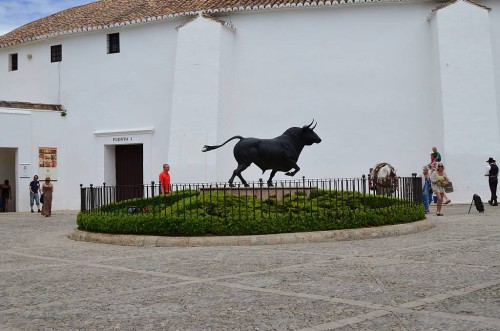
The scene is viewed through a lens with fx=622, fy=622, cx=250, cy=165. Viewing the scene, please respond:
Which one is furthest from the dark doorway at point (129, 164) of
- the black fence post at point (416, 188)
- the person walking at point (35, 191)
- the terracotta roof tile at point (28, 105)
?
the black fence post at point (416, 188)

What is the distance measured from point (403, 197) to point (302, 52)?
31.1 ft

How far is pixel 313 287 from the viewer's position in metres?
6.06

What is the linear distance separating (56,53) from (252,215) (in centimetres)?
1698

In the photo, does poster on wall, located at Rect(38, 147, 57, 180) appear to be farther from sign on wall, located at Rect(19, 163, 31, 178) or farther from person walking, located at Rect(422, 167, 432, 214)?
person walking, located at Rect(422, 167, 432, 214)

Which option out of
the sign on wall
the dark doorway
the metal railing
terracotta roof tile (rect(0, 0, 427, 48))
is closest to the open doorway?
the sign on wall

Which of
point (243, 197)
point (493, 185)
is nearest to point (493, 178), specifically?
point (493, 185)

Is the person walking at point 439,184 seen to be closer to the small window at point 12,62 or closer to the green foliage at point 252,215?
the green foliage at point 252,215

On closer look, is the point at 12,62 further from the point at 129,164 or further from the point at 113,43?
the point at 129,164

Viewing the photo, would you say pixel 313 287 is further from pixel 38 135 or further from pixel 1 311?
pixel 38 135

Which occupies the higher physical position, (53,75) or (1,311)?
(53,75)

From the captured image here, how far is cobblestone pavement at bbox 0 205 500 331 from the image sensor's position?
15.7 ft

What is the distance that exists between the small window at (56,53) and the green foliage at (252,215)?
14219mm

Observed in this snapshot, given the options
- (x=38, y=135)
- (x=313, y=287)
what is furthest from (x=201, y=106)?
(x=313, y=287)

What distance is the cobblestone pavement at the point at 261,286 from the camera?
15.7ft
